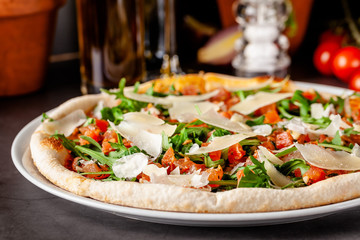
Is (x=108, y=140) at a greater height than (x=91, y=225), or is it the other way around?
(x=108, y=140)

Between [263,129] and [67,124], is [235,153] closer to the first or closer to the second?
[263,129]

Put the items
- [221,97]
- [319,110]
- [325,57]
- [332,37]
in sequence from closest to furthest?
[319,110] → [221,97] → [325,57] → [332,37]

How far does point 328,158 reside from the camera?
6.53 ft

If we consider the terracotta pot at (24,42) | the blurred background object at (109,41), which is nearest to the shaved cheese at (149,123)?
the blurred background object at (109,41)

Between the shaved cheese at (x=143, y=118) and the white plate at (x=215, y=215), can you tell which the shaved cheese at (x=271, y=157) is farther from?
the shaved cheese at (x=143, y=118)

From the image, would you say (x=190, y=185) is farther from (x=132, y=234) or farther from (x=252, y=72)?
(x=252, y=72)

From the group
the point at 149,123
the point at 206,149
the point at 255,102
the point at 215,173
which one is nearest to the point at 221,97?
the point at 255,102

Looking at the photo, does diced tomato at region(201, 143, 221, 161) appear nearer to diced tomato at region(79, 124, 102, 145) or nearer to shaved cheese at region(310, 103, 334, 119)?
diced tomato at region(79, 124, 102, 145)

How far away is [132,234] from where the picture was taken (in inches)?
73.1

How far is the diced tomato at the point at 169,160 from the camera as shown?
2046mm

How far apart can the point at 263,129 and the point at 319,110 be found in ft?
1.32

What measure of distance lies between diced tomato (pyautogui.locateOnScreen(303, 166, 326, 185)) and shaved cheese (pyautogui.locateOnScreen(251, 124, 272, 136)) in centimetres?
34

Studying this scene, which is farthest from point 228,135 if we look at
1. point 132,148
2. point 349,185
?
point 349,185

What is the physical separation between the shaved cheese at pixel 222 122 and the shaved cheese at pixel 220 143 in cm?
10
